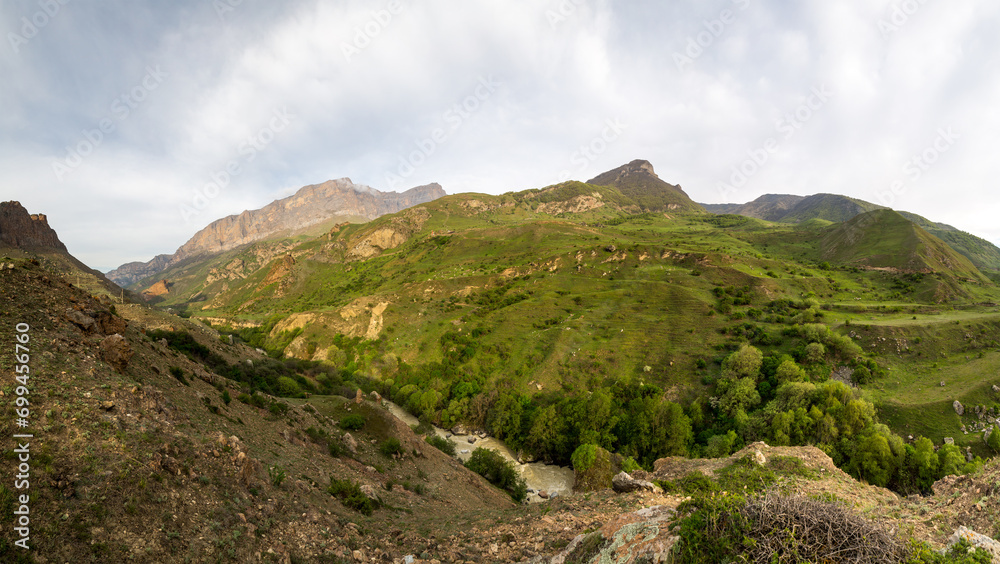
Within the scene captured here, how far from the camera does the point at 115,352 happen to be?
13.5m

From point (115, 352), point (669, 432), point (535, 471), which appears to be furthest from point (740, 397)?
point (115, 352)

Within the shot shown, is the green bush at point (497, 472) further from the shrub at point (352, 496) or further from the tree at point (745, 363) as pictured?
the tree at point (745, 363)

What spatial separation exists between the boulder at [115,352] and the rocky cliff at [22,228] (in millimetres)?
153677

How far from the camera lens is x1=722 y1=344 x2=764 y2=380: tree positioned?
43.8m

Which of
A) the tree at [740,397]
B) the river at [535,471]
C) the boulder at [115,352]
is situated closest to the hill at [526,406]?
the boulder at [115,352]

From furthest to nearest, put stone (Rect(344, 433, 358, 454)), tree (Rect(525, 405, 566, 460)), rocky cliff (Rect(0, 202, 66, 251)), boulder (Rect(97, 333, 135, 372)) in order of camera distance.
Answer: rocky cliff (Rect(0, 202, 66, 251)), tree (Rect(525, 405, 566, 460)), stone (Rect(344, 433, 358, 454)), boulder (Rect(97, 333, 135, 372))

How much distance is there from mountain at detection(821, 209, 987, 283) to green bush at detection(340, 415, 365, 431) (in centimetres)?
10940

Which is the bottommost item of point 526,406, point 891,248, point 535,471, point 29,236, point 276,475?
point 535,471

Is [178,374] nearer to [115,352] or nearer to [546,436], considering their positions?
[115,352]

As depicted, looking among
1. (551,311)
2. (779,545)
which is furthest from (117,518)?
(551,311)

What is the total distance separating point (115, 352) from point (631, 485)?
2382cm

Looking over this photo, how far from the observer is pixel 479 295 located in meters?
91.2

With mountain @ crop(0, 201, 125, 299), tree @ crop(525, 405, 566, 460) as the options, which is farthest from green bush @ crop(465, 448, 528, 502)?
mountain @ crop(0, 201, 125, 299)

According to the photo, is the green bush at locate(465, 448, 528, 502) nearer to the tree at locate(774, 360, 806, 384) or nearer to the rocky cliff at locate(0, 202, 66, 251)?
the tree at locate(774, 360, 806, 384)
